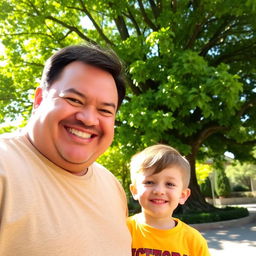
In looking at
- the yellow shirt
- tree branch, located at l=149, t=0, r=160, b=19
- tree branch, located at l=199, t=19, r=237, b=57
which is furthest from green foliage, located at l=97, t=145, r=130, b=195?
the yellow shirt

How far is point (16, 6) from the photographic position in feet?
35.2

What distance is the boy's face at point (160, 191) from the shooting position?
7.90 ft

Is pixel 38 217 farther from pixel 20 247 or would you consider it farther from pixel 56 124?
pixel 56 124

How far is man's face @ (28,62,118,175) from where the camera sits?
4.94 ft

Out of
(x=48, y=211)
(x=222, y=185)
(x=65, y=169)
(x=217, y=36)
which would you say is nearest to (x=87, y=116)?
(x=65, y=169)

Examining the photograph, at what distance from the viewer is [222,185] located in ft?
104

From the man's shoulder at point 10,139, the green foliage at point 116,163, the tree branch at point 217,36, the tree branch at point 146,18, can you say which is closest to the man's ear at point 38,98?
the man's shoulder at point 10,139

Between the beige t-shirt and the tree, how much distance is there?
6103 millimetres

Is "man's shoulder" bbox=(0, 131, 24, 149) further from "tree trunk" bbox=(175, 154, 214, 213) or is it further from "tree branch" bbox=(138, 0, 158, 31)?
"tree trunk" bbox=(175, 154, 214, 213)

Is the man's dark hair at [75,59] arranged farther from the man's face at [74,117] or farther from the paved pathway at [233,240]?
the paved pathway at [233,240]

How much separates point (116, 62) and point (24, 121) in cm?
1019

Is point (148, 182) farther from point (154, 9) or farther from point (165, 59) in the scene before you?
point (154, 9)

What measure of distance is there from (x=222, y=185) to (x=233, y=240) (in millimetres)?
24804

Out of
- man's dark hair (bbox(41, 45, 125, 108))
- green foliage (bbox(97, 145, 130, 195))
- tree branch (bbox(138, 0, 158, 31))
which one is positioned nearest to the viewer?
man's dark hair (bbox(41, 45, 125, 108))
